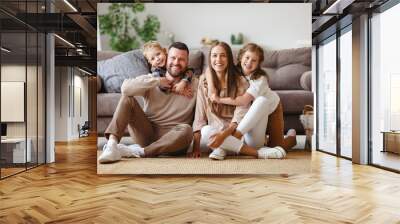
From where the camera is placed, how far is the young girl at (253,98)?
5375 millimetres

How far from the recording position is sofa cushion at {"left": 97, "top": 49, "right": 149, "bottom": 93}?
5402mm

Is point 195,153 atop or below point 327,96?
below

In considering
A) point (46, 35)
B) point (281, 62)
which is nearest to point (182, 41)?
point (281, 62)

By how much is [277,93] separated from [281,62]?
16.0 inches

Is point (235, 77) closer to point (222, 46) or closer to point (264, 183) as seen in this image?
point (222, 46)

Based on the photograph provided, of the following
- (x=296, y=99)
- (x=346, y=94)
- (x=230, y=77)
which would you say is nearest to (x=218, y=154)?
(x=230, y=77)

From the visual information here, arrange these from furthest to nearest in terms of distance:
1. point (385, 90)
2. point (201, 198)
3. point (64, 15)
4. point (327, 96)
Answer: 1. point (327, 96)
2. point (64, 15)
3. point (385, 90)
4. point (201, 198)

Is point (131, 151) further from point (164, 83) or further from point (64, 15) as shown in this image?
point (64, 15)

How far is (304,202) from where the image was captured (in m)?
4.06

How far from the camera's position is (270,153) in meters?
5.43

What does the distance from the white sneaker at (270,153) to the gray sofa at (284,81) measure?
1.01 feet

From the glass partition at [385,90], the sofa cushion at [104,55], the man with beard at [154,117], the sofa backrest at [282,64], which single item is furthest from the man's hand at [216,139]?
the glass partition at [385,90]

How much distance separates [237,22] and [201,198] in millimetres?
2443

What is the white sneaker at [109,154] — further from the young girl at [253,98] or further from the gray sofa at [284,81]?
the young girl at [253,98]
